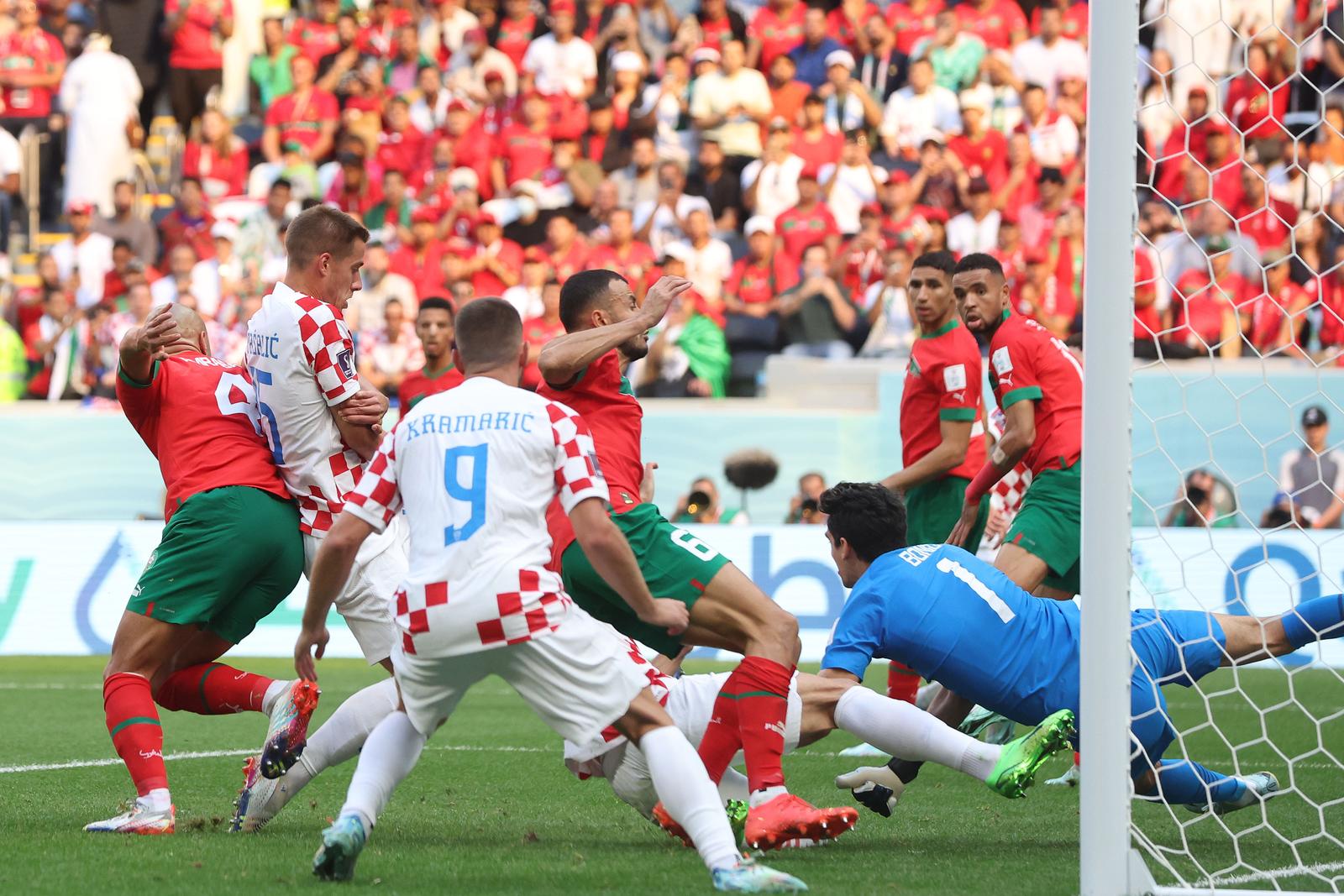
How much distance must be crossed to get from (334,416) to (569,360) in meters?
1.00

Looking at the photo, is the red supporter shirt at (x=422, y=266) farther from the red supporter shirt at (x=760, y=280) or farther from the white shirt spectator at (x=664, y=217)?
the red supporter shirt at (x=760, y=280)

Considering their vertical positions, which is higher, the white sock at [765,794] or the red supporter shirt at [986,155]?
the red supporter shirt at [986,155]

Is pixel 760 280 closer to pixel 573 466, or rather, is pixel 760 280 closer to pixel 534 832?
pixel 534 832

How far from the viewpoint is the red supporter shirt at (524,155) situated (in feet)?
61.2

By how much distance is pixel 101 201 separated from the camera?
63.5 ft

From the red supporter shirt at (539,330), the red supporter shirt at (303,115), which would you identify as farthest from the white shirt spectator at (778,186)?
the red supporter shirt at (303,115)

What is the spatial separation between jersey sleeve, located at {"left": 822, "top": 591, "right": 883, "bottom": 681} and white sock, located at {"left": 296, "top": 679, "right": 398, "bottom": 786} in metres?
1.54

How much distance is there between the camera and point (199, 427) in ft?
20.5

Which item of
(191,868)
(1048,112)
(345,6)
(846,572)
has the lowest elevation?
(191,868)

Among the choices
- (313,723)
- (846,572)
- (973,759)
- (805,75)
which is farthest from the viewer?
(805,75)

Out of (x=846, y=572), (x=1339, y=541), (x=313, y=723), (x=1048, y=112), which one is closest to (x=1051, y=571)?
(x=846, y=572)

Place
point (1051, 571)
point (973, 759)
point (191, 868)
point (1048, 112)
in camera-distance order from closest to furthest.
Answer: point (191, 868) → point (973, 759) → point (1051, 571) → point (1048, 112)

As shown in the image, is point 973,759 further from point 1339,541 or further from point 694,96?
point 694,96

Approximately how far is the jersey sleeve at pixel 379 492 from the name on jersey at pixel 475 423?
86 mm
